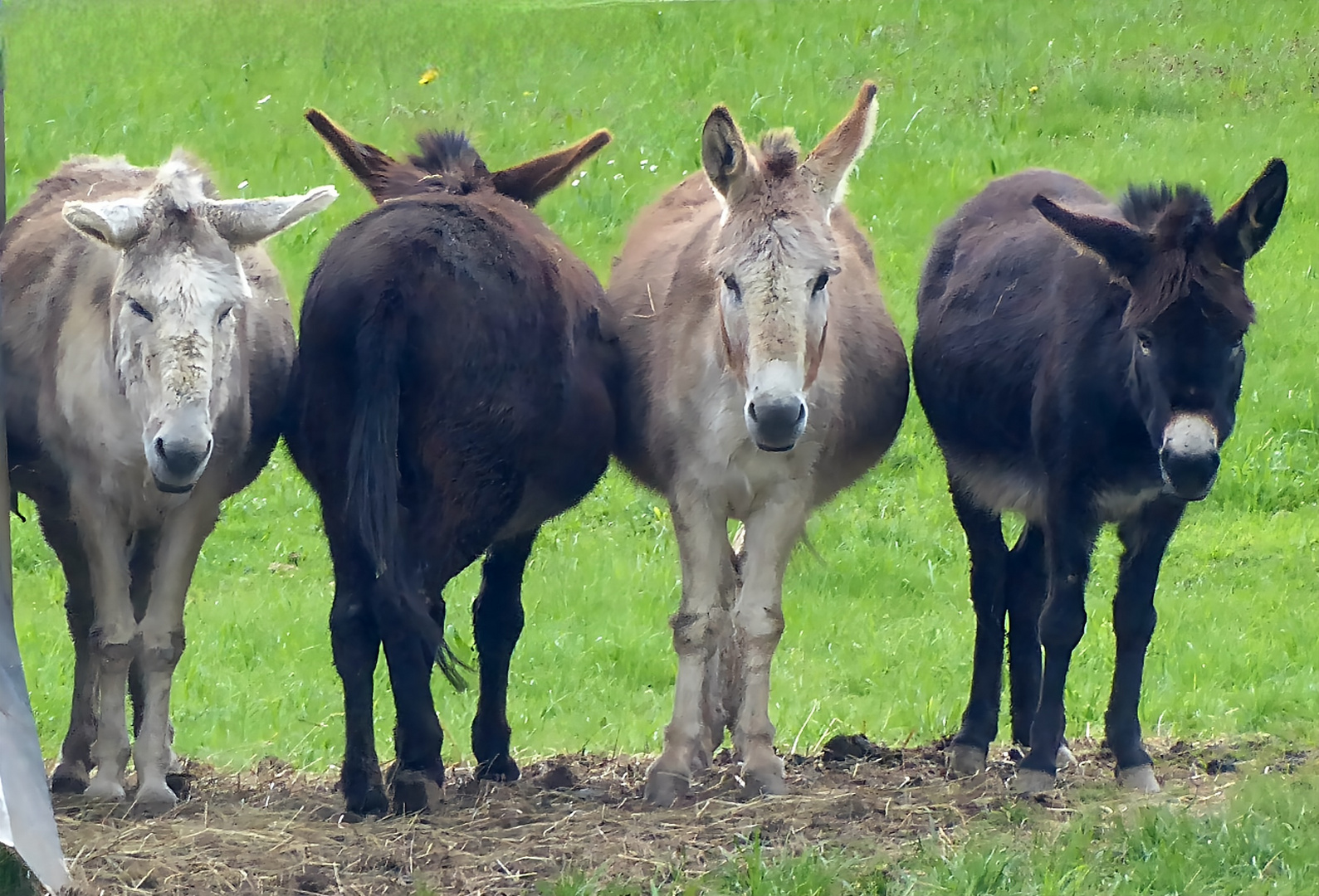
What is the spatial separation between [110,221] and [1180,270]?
11.3 feet

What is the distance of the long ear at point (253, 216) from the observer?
5289 millimetres

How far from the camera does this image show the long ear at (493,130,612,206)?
20.5 ft

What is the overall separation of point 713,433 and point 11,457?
2.49 m

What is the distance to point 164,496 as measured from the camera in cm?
543

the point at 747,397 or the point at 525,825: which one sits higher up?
A: the point at 747,397

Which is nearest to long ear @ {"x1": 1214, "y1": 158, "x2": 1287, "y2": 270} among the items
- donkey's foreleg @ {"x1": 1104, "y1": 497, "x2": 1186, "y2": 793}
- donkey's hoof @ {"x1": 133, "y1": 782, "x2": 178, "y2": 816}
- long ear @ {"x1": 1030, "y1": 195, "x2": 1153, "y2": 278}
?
long ear @ {"x1": 1030, "y1": 195, "x2": 1153, "y2": 278}

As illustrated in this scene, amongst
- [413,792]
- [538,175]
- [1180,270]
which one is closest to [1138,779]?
[1180,270]

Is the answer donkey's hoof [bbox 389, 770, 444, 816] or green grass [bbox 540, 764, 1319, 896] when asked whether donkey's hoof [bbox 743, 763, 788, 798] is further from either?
donkey's hoof [bbox 389, 770, 444, 816]

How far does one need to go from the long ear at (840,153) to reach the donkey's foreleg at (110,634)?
2.72 metres

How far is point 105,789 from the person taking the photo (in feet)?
18.0

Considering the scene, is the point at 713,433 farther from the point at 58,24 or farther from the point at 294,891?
the point at 58,24

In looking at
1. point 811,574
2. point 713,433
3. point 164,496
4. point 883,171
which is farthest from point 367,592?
point 883,171

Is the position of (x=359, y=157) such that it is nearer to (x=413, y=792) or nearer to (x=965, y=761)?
(x=413, y=792)

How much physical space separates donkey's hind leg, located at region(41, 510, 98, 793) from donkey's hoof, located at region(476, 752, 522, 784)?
4.83 feet
